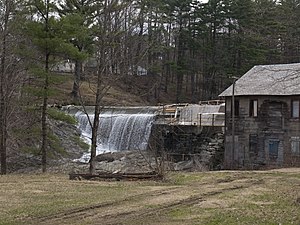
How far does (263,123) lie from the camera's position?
34.8 m

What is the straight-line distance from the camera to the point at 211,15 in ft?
210

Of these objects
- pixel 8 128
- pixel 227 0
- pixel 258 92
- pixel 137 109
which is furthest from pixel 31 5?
pixel 227 0

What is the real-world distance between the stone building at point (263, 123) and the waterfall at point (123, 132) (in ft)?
26.3

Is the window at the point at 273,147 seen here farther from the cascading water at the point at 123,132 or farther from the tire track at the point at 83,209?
the tire track at the point at 83,209

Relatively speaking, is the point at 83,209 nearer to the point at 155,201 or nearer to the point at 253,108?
the point at 155,201

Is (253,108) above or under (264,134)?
above

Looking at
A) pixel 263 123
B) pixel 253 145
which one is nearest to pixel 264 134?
pixel 263 123

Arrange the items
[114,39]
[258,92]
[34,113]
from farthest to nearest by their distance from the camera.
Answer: [258,92] → [34,113] → [114,39]

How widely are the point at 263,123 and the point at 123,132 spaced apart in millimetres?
11837

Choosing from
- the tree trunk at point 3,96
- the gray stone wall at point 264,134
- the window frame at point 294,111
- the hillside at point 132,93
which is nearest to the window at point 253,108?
the gray stone wall at point 264,134

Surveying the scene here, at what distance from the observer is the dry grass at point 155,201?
11242 millimetres

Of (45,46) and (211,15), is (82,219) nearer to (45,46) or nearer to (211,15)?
(45,46)

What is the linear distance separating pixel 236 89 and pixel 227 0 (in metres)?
28.7

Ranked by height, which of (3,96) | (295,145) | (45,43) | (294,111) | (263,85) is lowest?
(295,145)
